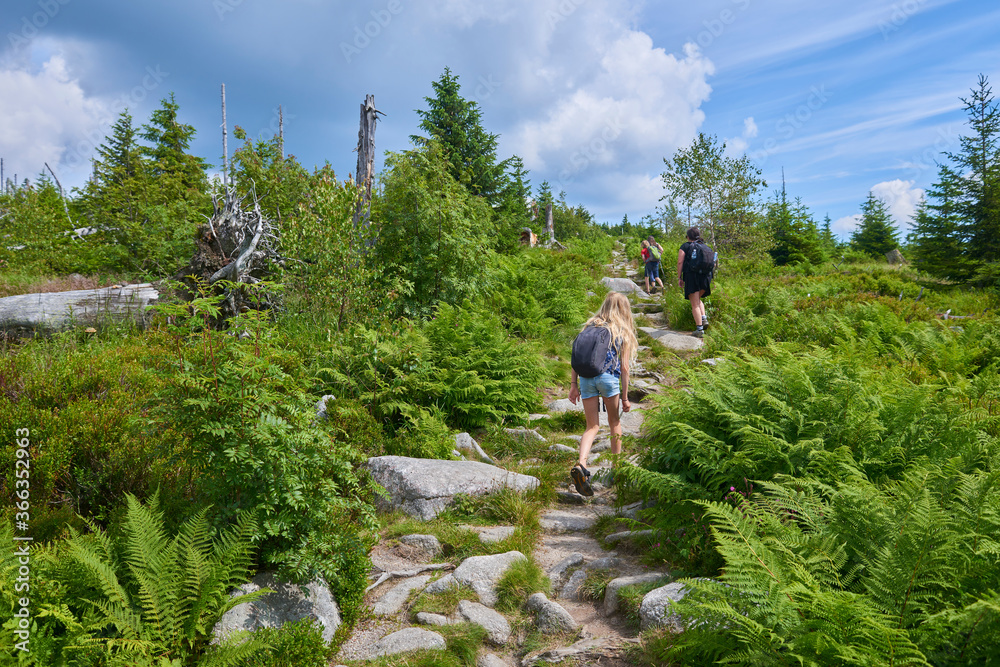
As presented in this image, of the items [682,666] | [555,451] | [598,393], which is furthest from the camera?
[555,451]

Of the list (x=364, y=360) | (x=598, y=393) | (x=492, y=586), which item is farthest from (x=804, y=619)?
(x=364, y=360)

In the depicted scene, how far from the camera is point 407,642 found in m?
3.28

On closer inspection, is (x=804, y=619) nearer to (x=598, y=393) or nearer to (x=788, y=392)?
(x=788, y=392)

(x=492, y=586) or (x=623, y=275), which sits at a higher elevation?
(x=623, y=275)

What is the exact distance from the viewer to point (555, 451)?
251 inches

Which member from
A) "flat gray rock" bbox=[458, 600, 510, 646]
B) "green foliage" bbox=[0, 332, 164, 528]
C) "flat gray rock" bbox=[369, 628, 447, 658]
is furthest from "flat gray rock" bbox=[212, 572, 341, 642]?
"green foliage" bbox=[0, 332, 164, 528]

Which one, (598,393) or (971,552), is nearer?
(971,552)

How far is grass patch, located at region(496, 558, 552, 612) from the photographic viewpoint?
150 inches

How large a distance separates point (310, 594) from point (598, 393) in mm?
3416

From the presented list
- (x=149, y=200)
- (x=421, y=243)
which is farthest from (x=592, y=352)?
(x=149, y=200)

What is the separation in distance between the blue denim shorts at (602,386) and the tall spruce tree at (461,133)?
49.0 feet

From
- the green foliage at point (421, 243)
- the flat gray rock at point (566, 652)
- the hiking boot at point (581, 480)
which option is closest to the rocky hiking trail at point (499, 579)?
the flat gray rock at point (566, 652)

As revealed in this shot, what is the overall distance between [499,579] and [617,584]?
0.87 meters

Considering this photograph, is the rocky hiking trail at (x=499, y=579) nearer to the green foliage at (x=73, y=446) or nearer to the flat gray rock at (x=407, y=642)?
the flat gray rock at (x=407, y=642)
